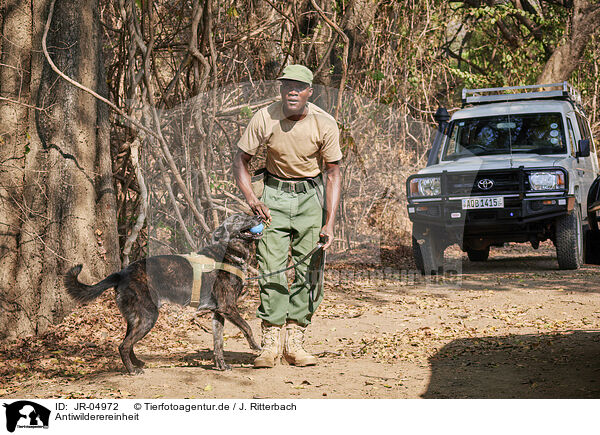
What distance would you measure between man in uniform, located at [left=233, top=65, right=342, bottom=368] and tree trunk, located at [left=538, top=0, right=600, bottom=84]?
11732mm

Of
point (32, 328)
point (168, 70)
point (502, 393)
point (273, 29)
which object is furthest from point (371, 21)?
point (502, 393)

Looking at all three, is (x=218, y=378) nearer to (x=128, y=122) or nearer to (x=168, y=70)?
(x=128, y=122)

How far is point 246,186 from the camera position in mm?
5184

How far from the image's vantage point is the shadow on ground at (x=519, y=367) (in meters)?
4.52

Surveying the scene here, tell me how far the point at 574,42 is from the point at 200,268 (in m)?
12.9

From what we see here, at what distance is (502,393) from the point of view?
4.53 meters

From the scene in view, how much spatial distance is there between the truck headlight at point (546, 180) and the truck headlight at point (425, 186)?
3.88 ft

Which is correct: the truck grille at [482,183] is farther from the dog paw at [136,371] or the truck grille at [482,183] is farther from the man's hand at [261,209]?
the dog paw at [136,371]

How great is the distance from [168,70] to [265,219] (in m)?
5.50

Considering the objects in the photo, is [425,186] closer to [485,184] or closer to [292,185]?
[485,184]

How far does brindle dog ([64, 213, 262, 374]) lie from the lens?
16.6 ft

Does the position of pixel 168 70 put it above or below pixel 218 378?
above

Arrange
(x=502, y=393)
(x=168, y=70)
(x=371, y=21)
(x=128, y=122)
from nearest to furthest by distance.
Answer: (x=502, y=393)
(x=128, y=122)
(x=168, y=70)
(x=371, y=21)

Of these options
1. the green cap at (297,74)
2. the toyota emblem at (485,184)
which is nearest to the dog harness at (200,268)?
the green cap at (297,74)
